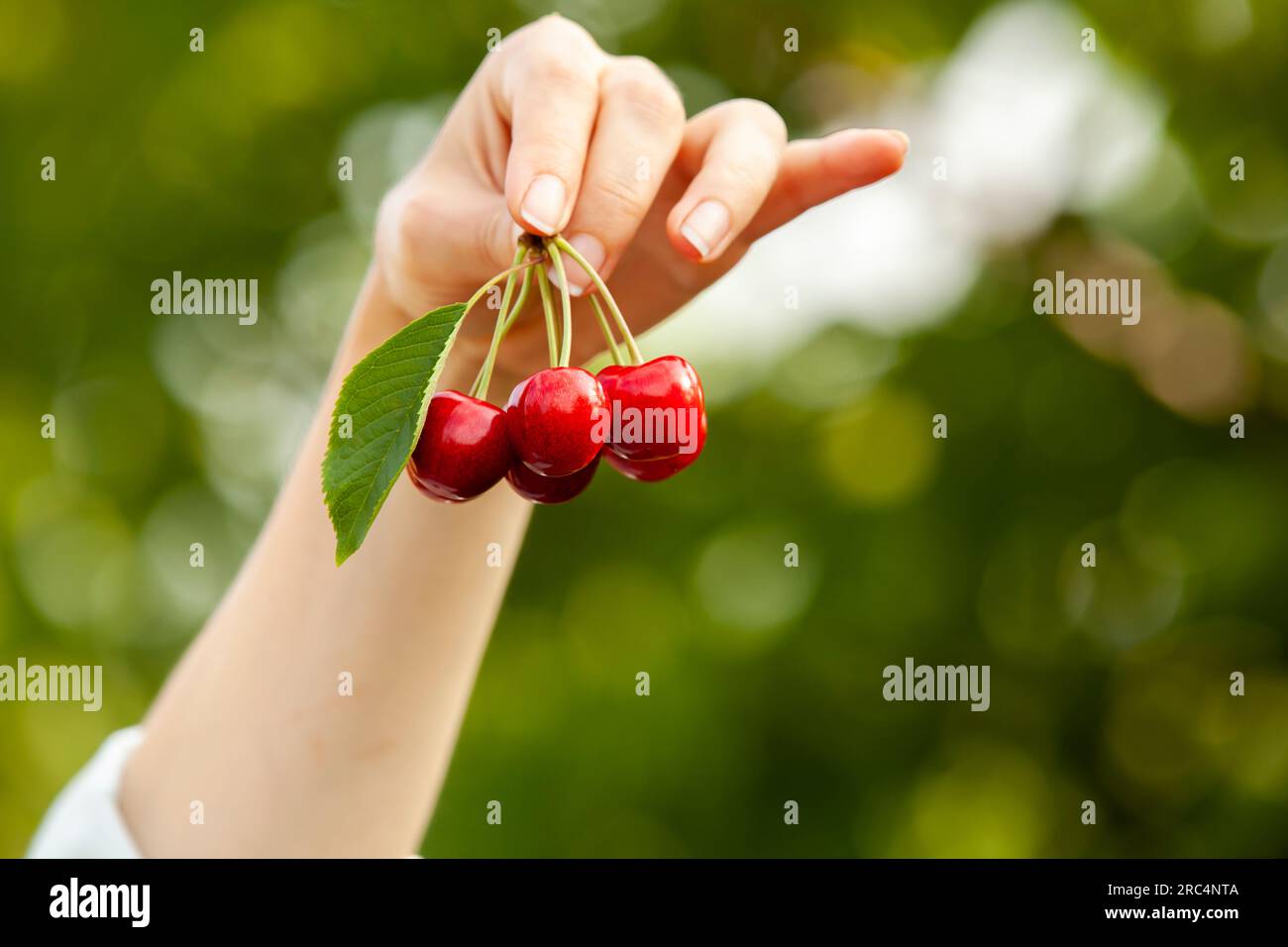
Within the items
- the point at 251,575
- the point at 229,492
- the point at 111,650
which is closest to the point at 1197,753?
the point at 251,575

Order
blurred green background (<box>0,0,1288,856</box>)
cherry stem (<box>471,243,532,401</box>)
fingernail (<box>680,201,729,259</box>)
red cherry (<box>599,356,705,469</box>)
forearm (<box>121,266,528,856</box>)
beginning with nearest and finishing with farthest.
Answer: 1. cherry stem (<box>471,243,532,401</box>)
2. red cherry (<box>599,356,705,469</box>)
3. fingernail (<box>680,201,729,259</box>)
4. forearm (<box>121,266,528,856</box>)
5. blurred green background (<box>0,0,1288,856</box>)

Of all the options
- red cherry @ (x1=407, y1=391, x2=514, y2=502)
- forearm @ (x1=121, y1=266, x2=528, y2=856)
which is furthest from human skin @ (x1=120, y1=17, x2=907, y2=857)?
red cherry @ (x1=407, y1=391, x2=514, y2=502)

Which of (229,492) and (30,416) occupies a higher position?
(30,416)

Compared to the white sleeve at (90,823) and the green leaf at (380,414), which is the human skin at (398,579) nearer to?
the white sleeve at (90,823)

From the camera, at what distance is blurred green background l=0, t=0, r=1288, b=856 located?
3828mm

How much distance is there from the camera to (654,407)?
38.0 inches

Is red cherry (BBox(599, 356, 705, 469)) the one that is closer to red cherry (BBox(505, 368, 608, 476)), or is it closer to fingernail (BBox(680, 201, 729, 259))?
red cherry (BBox(505, 368, 608, 476))

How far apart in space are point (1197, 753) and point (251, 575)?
3.36m

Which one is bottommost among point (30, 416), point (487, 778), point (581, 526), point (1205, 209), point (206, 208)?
point (487, 778)

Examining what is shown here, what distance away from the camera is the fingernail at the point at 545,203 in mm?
974

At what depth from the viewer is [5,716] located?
14.4 ft

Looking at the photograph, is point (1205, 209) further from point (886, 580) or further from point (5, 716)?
point (5, 716)

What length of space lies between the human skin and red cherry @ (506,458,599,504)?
35 centimetres

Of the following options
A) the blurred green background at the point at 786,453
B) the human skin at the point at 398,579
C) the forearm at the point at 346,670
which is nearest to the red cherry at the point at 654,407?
the human skin at the point at 398,579
